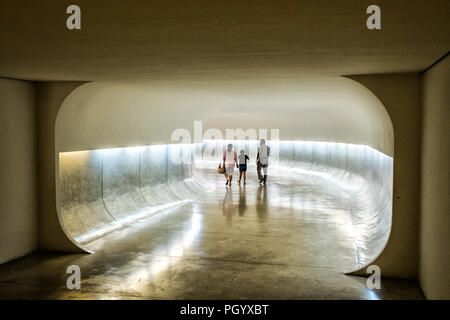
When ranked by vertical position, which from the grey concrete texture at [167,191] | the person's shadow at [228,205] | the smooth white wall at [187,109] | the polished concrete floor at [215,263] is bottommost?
the polished concrete floor at [215,263]

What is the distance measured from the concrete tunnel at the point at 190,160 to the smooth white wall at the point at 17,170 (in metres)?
0.52

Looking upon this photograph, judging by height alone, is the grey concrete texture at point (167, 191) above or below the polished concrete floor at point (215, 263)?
above

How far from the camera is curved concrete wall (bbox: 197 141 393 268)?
338 inches

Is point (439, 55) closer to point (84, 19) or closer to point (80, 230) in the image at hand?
point (84, 19)

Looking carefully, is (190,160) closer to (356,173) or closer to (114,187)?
(114,187)

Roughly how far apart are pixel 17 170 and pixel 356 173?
13.1 m

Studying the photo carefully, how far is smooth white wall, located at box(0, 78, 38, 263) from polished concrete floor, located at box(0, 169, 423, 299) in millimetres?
397

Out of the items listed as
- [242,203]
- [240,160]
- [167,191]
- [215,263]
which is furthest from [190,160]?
[215,263]

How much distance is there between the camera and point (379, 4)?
300 cm

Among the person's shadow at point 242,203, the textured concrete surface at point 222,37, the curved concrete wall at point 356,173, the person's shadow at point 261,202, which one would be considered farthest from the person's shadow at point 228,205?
the textured concrete surface at point 222,37

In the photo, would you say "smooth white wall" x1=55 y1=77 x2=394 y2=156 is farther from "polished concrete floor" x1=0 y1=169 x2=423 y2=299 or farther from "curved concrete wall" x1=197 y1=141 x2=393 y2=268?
"polished concrete floor" x1=0 y1=169 x2=423 y2=299

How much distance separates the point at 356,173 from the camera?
1617 cm

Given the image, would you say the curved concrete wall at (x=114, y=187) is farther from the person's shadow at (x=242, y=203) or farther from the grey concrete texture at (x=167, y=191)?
the person's shadow at (x=242, y=203)

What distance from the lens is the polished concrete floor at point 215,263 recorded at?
5.86 meters
